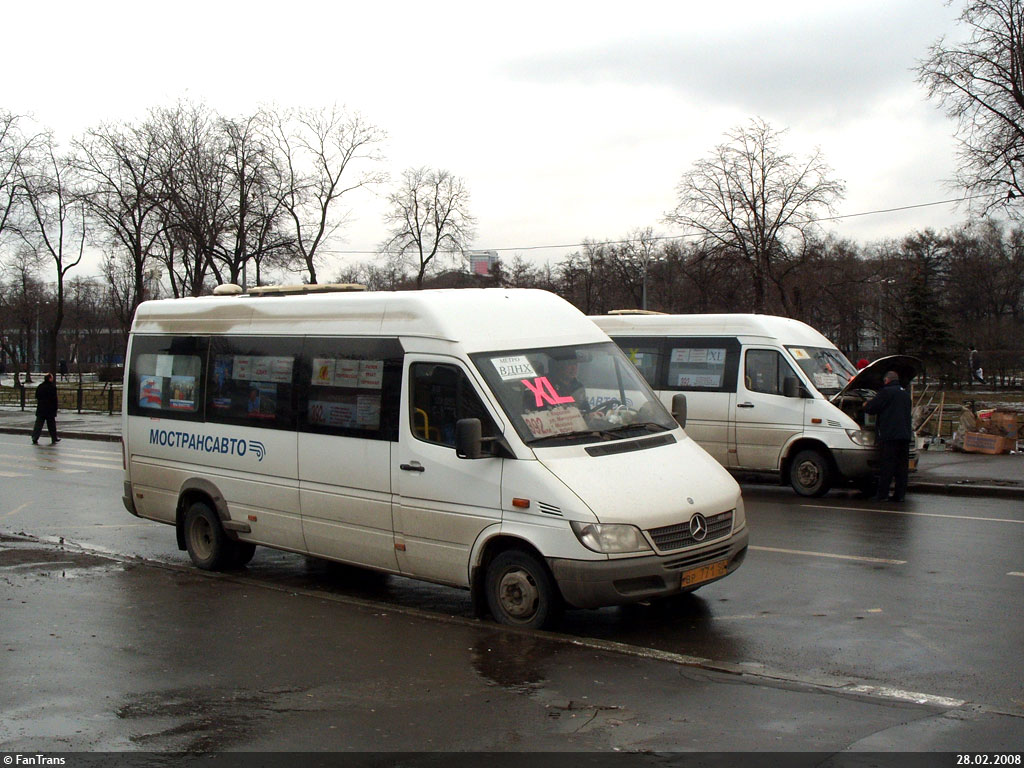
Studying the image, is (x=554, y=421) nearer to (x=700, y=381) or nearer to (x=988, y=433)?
(x=700, y=381)

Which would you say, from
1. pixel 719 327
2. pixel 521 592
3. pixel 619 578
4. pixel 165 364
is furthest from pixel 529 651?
pixel 719 327

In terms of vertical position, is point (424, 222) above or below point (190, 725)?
above

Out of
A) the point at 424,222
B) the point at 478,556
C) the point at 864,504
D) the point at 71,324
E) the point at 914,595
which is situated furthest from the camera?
the point at 71,324

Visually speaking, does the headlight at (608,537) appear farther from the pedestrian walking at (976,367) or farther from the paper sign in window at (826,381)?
the pedestrian walking at (976,367)

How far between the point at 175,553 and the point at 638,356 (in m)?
8.43

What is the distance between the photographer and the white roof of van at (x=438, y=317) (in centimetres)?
772

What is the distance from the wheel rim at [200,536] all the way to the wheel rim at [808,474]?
342 inches

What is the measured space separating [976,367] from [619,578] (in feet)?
114

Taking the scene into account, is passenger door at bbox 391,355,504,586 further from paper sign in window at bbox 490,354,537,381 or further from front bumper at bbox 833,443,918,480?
front bumper at bbox 833,443,918,480

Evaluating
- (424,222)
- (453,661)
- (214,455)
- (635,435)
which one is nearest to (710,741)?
(453,661)

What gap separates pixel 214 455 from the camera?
9523mm

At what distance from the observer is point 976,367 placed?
37.2 metres

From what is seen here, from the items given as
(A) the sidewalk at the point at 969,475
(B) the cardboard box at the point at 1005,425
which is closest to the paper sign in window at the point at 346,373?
(A) the sidewalk at the point at 969,475

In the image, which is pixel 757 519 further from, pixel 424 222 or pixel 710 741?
pixel 424 222
